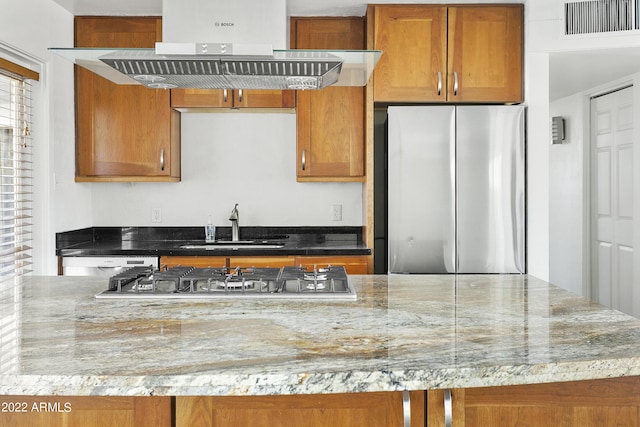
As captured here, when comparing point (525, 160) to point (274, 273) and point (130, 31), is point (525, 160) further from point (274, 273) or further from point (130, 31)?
point (130, 31)

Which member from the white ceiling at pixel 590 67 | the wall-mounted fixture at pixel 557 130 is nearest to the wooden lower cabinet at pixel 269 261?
the white ceiling at pixel 590 67

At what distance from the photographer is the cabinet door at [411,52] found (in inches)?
144

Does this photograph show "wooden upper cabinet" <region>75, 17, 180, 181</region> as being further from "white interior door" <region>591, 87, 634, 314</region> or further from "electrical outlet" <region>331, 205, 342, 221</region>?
"white interior door" <region>591, 87, 634, 314</region>

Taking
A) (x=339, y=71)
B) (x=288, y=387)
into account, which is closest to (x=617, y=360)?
(x=288, y=387)

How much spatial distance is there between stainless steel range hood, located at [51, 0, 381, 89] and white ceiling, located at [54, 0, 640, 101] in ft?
4.81

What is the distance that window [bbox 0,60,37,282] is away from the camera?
3.23 meters

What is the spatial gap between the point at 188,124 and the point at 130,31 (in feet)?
2.46

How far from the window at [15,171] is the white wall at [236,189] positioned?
0.80 metres

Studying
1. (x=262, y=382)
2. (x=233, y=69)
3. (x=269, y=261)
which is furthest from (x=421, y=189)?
(x=262, y=382)

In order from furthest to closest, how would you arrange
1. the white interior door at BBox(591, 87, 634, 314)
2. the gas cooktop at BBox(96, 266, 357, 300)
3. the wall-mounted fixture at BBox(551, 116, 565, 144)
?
the wall-mounted fixture at BBox(551, 116, 565, 144) → the white interior door at BBox(591, 87, 634, 314) → the gas cooktop at BBox(96, 266, 357, 300)

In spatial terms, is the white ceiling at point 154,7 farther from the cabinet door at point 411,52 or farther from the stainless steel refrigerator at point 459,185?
the stainless steel refrigerator at point 459,185

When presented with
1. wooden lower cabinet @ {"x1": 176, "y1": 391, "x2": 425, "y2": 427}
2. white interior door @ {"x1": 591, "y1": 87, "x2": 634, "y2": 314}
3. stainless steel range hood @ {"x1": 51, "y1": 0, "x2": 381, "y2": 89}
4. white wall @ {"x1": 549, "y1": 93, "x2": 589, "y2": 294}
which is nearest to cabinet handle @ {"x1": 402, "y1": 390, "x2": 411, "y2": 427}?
wooden lower cabinet @ {"x1": 176, "y1": 391, "x2": 425, "y2": 427}

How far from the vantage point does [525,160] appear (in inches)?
143

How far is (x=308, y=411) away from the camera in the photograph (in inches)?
52.7
